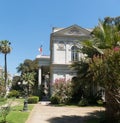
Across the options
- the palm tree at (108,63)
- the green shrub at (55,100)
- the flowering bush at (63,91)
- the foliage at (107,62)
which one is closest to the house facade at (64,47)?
the green shrub at (55,100)

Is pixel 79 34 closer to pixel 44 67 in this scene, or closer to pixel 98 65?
pixel 44 67

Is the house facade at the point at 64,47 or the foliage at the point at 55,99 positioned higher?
the house facade at the point at 64,47

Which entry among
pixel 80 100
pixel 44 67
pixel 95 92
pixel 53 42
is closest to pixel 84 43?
pixel 80 100

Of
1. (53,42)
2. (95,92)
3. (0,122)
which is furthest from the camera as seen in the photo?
(53,42)

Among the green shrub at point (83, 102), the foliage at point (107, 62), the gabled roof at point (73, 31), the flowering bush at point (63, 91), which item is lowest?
the green shrub at point (83, 102)

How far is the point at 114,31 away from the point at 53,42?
21221mm

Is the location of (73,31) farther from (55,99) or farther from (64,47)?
(55,99)

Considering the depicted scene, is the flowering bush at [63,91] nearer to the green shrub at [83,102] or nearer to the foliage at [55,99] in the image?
the foliage at [55,99]

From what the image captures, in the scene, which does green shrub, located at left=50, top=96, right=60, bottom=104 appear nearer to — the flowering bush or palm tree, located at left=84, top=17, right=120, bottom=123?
the flowering bush

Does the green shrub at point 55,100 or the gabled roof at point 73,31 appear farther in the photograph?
the gabled roof at point 73,31

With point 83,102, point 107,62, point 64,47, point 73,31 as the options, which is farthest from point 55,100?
point 107,62

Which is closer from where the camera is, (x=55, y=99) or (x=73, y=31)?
(x=55, y=99)

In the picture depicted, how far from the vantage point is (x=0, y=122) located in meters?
17.8

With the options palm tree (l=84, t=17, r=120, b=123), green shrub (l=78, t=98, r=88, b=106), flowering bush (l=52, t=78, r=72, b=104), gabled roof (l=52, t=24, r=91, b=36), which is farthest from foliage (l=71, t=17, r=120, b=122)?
gabled roof (l=52, t=24, r=91, b=36)
